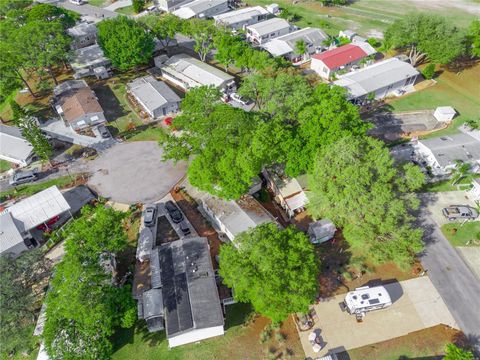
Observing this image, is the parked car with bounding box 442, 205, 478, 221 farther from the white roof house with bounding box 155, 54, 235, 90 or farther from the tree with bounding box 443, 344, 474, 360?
the white roof house with bounding box 155, 54, 235, 90

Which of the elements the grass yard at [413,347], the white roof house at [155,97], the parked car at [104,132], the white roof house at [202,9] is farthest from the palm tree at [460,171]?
the white roof house at [202,9]

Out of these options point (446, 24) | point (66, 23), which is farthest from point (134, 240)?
point (446, 24)

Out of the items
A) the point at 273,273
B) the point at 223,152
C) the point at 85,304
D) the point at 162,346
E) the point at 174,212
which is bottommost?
the point at 162,346

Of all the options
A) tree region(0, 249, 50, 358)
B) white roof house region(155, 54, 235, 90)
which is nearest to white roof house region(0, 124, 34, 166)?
tree region(0, 249, 50, 358)

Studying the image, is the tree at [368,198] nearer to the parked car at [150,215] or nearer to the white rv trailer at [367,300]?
the white rv trailer at [367,300]

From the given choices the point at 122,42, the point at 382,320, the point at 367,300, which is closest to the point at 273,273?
the point at 367,300

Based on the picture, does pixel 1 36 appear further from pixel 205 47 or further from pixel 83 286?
pixel 83 286

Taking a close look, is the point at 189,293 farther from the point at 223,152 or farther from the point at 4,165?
the point at 4,165
